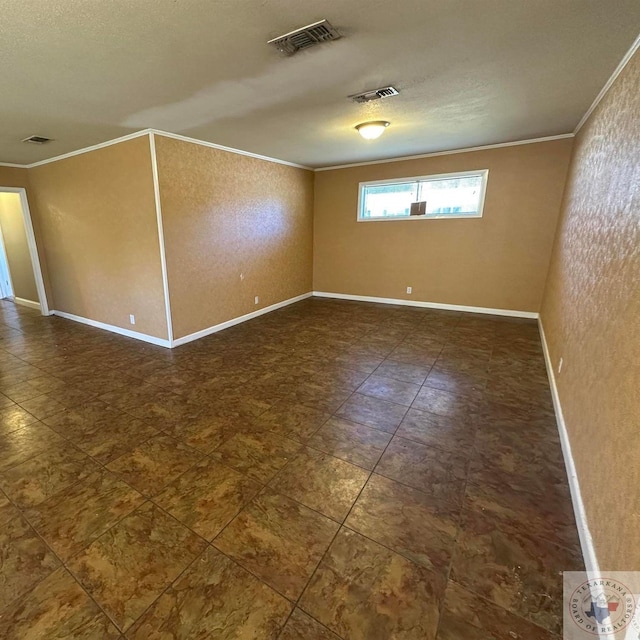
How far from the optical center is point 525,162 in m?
4.70

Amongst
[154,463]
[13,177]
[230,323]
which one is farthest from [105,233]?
[154,463]

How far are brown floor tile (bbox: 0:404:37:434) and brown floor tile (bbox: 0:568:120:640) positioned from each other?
1621 mm

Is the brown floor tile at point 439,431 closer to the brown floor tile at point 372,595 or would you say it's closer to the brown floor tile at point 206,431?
the brown floor tile at point 372,595

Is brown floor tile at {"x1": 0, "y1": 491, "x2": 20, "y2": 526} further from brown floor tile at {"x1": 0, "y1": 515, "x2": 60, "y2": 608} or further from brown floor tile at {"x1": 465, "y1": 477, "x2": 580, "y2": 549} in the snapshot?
brown floor tile at {"x1": 465, "y1": 477, "x2": 580, "y2": 549}

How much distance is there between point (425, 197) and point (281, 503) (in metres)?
5.39

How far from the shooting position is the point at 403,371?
3416 mm

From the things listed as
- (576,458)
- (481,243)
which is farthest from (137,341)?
(481,243)

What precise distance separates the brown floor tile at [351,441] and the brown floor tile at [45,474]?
4.92 ft

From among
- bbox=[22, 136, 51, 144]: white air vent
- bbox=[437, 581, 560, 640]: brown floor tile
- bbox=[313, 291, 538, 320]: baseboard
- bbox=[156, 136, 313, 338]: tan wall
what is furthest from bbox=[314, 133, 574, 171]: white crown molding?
bbox=[437, 581, 560, 640]: brown floor tile

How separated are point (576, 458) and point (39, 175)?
740 centimetres

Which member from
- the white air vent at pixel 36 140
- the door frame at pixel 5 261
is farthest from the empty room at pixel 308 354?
the door frame at pixel 5 261

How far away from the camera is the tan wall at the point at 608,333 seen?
4.08 feet

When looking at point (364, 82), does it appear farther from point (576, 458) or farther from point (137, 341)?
point (137, 341)

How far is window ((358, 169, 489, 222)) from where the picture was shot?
5.20 m
